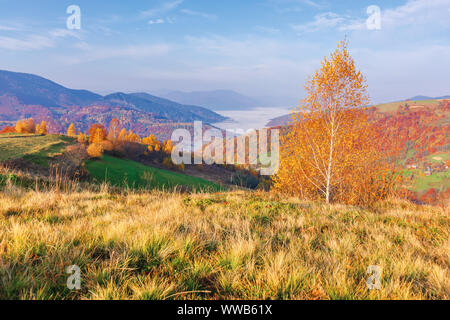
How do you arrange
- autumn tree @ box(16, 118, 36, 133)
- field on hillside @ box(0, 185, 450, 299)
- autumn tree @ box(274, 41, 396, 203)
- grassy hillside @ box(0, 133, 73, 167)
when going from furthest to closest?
autumn tree @ box(16, 118, 36, 133), grassy hillside @ box(0, 133, 73, 167), autumn tree @ box(274, 41, 396, 203), field on hillside @ box(0, 185, 450, 299)

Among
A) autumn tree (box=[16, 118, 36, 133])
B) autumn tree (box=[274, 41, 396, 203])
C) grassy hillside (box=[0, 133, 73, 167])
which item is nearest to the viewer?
autumn tree (box=[274, 41, 396, 203])

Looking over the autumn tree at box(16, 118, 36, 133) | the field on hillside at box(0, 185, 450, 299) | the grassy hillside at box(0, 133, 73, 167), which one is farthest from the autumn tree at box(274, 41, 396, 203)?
the autumn tree at box(16, 118, 36, 133)

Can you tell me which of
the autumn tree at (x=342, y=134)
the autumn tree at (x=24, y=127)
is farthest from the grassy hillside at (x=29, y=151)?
the autumn tree at (x=342, y=134)

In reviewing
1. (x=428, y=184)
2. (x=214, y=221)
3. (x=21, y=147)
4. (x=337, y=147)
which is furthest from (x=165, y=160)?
(x=428, y=184)

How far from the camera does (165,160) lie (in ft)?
317

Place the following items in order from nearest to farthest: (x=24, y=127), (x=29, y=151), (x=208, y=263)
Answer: (x=208, y=263) → (x=29, y=151) → (x=24, y=127)

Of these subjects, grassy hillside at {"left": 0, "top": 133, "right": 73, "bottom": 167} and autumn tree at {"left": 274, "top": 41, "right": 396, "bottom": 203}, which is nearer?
autumn tree at {"left": 274, "top": 41, "right": 396, "bottom": 203}

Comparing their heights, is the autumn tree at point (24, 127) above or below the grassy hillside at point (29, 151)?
above

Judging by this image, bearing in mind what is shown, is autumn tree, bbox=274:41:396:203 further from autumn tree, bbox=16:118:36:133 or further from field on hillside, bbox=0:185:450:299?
autumn tree, bbox=16:118:36:133

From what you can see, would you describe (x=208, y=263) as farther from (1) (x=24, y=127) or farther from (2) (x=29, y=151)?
(1) (x=24, y=127)

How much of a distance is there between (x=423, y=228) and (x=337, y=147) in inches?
345

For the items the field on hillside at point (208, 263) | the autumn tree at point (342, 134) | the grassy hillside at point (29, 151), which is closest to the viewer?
the field on hillside at point (208, 263)

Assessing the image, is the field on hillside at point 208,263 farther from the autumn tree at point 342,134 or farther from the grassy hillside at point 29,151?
the grassy hillside at point 29,151

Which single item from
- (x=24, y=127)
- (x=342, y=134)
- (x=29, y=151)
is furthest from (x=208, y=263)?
(x=24, y=127)
